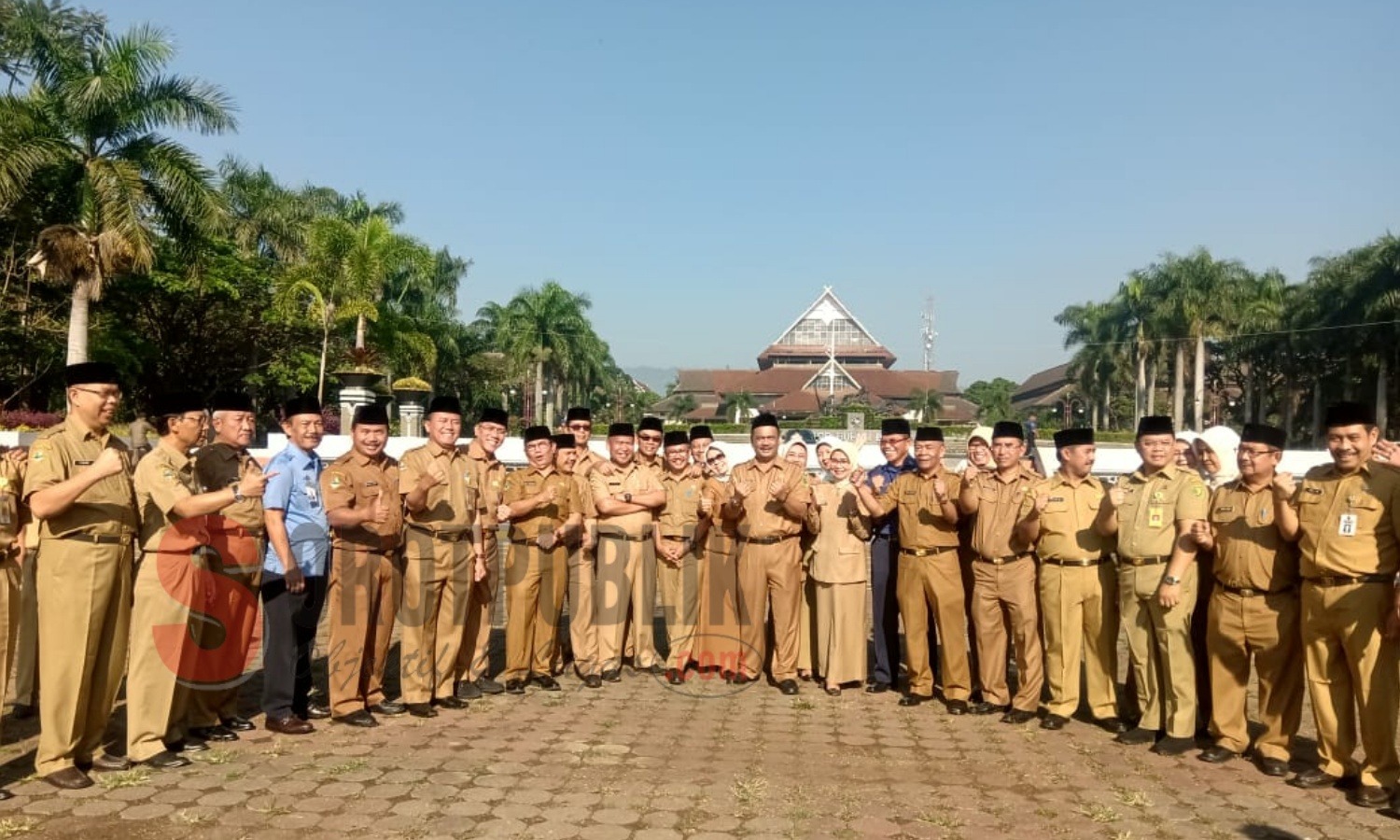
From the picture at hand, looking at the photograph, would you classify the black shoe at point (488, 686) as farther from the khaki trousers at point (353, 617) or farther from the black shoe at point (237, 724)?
the black shoe at point (237, 724)

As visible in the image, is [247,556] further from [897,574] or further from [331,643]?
[897,574]

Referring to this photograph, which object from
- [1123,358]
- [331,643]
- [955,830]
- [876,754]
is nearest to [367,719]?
[331,643]

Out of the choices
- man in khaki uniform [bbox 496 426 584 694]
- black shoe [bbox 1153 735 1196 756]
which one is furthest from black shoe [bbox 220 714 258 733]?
black shoe [bbox 1153 735 1196 756]

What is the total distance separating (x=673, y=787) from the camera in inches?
176

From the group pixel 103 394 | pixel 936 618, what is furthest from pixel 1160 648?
pixel 103 394

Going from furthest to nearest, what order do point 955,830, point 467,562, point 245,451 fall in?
point 467,562 → point 245,451 → point 955,830

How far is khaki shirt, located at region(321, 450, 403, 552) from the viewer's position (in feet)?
Answer: 17.8

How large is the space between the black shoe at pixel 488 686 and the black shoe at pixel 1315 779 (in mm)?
4486

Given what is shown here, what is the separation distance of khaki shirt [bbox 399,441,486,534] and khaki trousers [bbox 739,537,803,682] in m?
→ 1.87

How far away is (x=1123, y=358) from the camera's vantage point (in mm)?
45344

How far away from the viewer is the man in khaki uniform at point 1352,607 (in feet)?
14.6

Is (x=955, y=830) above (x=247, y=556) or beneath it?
beneath

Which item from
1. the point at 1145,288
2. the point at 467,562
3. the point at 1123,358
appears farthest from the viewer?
the point at 1123,358

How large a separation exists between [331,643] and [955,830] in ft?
11.5
